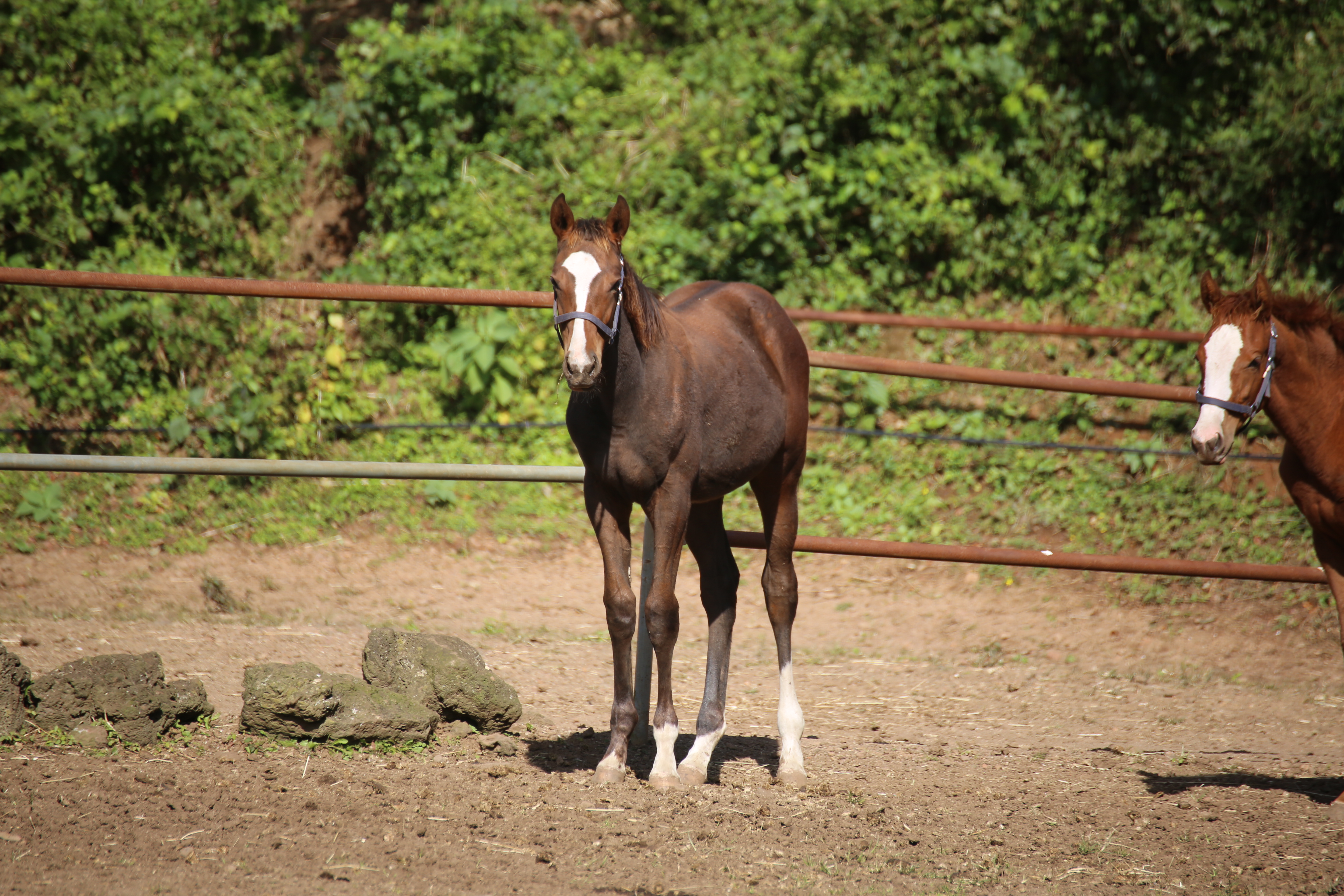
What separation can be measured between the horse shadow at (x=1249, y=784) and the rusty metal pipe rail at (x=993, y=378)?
66.1 inches

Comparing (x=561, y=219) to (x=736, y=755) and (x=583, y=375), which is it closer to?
(x=583, y=375)

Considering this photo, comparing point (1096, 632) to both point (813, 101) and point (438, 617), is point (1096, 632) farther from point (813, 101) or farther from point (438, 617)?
point (813, 101)

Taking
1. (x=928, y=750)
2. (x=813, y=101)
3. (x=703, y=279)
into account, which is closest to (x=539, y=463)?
(x=703, y=279)

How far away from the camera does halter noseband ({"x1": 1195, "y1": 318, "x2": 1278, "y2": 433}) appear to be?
3.65m

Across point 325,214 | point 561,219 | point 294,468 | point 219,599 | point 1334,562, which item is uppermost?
point 325,214

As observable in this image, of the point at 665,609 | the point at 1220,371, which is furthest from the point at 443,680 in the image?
the point at 1220,371

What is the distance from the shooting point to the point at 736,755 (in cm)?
412

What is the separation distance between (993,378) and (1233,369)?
134cm

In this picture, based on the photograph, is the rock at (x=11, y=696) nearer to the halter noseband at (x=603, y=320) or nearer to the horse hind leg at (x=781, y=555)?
the halter noseband at (x=603, y=320)

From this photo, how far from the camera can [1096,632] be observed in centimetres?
623

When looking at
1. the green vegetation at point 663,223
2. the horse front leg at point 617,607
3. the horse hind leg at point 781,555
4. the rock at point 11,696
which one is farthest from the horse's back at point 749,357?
the green vegetation at point 663,223

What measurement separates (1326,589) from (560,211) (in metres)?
5.77

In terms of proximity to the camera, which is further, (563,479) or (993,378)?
(993,378)

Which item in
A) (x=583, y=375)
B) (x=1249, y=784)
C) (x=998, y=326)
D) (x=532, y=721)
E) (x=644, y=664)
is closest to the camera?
(x=583, y=375)
